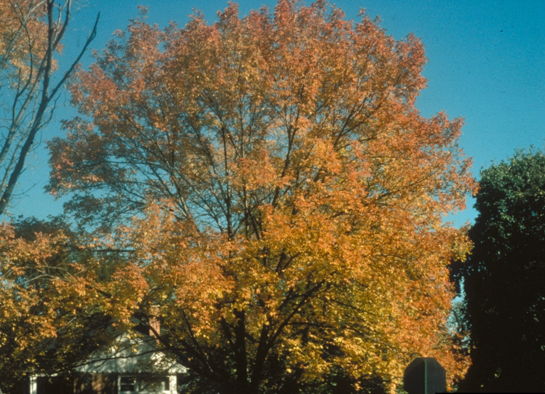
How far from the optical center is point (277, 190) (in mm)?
15367

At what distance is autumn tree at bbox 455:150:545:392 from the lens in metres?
23.8

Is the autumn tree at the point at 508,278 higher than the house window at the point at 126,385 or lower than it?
higher

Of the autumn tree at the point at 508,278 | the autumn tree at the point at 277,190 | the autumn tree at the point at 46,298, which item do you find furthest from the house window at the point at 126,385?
the autumn tree at the point at 508,278

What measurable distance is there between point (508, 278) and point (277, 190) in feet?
54.6

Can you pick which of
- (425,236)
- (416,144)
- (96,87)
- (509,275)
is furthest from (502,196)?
(96,87)

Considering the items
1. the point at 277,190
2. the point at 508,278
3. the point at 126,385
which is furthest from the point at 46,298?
the point at 508,278

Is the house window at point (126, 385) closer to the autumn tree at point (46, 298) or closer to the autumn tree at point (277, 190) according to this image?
the autumn tree at point (46, 298)

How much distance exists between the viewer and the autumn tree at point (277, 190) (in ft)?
40.1

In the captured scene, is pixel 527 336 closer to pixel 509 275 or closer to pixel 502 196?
pixel 509 275

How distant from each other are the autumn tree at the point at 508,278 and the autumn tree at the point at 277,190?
33.3 feet

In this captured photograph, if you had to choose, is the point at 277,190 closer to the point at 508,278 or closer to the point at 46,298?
the point at 46,298

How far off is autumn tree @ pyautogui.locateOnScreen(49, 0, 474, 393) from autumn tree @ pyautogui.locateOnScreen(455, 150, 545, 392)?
10139mm

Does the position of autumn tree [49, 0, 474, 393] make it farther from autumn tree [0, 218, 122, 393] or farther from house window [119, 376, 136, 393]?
house window [119, 376, 136, 393]

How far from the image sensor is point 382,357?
40.6ft
